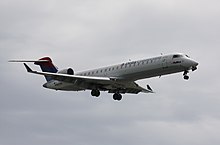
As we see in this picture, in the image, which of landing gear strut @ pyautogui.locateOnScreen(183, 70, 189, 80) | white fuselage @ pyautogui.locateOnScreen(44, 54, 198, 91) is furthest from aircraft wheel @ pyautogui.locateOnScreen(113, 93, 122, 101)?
landing gear strut @ pyautogui.locateOnScreen(183, 70, 189, 80)

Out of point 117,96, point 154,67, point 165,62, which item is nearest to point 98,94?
point 117,96

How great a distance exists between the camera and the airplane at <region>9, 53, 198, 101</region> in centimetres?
6956

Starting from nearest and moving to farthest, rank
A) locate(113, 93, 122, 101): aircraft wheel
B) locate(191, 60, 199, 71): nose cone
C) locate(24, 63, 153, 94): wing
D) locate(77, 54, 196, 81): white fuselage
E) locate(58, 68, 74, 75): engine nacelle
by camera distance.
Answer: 1. locate(191, 60, 199, 71): nose cone
2. locate(77, 54, 196, 81): white fuselage
3. locate(24, 63, 153, 94): wing
4. locate(58, 68, 74, 75): engine nacelle
5. locate(113, 93, 122, 101): aircraft wheel

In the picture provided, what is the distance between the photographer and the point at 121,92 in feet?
249

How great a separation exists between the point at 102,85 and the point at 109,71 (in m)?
1.31

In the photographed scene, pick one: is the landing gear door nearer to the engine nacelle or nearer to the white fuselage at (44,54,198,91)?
the white fuselage at (44,54,198,91)

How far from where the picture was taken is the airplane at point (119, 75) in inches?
2739

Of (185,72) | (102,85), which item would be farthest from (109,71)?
(185,72)

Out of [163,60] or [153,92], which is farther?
[153,92]

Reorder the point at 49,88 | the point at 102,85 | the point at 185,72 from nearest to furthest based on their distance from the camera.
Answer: the point at 185,72 < the point at 102,85 < the point at 49,88

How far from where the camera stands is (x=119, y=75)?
72062mm

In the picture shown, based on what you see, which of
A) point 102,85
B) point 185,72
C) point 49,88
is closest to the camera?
point 185,72

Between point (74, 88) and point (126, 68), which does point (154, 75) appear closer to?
point (126, 68)

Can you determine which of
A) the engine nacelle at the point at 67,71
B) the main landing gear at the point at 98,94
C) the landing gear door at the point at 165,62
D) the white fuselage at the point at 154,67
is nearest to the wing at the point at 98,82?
the main landing gear at the point at 98,94
